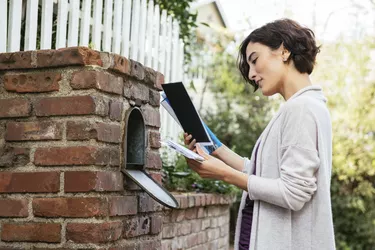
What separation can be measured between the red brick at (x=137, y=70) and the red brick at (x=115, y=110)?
16 cm

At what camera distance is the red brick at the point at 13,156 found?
250cm

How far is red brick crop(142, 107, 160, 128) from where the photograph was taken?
284 cm

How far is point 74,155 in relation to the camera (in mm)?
2412

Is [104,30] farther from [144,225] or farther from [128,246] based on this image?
[128,246]

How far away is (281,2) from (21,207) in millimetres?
9440

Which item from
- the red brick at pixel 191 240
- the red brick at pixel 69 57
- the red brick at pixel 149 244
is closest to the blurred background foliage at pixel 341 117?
the red brick at pixel 191 240

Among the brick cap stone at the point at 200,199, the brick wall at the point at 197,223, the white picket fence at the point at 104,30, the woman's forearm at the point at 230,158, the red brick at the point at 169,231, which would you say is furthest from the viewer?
the brick cap stone at the point at 200,199

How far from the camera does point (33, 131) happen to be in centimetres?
249

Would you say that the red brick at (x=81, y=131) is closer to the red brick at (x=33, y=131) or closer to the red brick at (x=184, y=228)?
the red brick at (x=33, y=131)

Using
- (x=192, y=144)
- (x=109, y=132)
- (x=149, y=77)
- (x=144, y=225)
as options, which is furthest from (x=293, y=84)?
(x=144, y=225)

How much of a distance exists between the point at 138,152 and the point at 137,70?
352 mm

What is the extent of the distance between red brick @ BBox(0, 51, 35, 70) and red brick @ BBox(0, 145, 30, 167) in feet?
1.06

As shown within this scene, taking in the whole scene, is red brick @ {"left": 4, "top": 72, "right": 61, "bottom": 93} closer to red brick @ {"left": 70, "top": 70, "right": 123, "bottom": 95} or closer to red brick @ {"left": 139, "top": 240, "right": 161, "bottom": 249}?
red brick @ {"left": 70, "top": 70, "right": 123, "bottom": 95}

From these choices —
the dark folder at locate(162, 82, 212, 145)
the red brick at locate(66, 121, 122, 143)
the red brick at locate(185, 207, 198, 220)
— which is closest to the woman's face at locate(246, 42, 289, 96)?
the dark folder at locate(162, 82, 212, 145)
